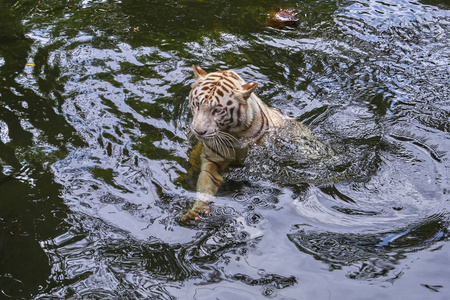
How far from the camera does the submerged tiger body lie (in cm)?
416

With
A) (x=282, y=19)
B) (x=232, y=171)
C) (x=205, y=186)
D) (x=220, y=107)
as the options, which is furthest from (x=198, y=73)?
(x=282, y=19)

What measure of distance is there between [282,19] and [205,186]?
3.77m

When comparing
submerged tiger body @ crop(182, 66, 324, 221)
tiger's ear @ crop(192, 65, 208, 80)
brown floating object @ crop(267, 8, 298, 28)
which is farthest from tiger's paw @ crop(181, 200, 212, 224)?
brown floating object @ crop(267, 8, 298, 28)

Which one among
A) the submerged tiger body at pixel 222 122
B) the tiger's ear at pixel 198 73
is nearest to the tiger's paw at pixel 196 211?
the submerged tiger body at pixel 222 122

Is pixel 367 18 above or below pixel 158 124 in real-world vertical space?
above

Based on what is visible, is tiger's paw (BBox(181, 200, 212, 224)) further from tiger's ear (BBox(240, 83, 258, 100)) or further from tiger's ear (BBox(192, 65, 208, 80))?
tiger's ear (BBox(192, 65, 208, 80))

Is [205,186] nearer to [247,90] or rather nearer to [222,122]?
[222,122]

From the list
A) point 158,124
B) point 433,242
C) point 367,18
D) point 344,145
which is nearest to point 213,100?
point 158,124

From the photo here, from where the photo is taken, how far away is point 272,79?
5836 mm

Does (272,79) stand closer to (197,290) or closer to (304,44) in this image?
(304,44)

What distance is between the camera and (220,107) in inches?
168

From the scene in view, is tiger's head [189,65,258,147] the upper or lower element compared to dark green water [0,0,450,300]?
upper

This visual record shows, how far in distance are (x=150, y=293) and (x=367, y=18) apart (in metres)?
5.41

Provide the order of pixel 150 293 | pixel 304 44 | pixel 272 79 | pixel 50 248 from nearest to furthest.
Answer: pixel 150 293, pixel 50 248, pixel 272 79, pixel 304 44
